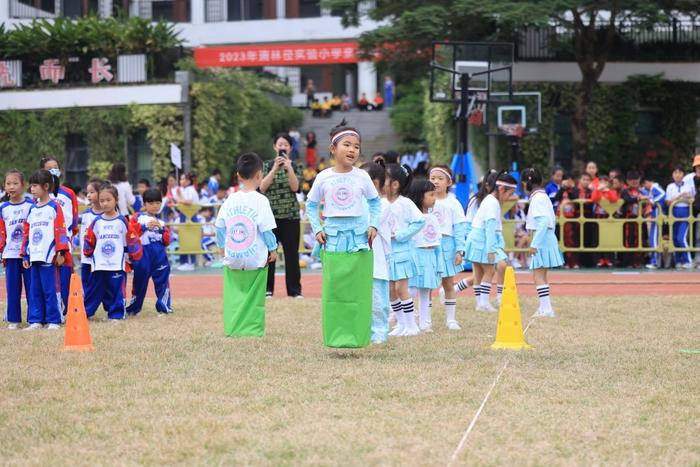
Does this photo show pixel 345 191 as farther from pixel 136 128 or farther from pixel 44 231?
pixel 136 128

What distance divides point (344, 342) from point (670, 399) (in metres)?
2.63

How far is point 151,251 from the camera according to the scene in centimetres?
1274

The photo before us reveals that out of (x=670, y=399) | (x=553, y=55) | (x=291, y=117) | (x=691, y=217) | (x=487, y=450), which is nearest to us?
(x=487, y=450)

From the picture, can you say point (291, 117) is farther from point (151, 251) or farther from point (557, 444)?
point (557, 444)

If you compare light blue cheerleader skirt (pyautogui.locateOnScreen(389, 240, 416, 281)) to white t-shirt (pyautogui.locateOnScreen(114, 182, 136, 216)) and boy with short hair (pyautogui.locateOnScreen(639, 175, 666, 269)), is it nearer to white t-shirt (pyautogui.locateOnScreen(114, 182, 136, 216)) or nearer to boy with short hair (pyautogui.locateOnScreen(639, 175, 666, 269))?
white t-shirt (pyautogui.locateOnScreen(114, 182, 136, 216))

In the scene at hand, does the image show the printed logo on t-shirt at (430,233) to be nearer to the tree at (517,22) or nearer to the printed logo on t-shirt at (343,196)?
the printed logo on t-shirt at (343,196)

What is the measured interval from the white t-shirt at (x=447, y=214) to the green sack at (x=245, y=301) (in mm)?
2701

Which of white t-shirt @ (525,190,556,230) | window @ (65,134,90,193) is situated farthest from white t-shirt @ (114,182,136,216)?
window @ (65,134,90,193)

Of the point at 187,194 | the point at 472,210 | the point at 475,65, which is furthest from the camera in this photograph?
the point at 475,65

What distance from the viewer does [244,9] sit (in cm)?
5219

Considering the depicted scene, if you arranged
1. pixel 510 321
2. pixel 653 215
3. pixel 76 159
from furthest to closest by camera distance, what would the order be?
pixel 76 159
pixel 653 215
pixel 510 321

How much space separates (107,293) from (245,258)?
9.35 feet

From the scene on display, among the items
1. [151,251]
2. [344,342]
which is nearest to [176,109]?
[151,251]

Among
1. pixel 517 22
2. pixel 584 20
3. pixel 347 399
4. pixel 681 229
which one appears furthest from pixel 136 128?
pixel 347 399
